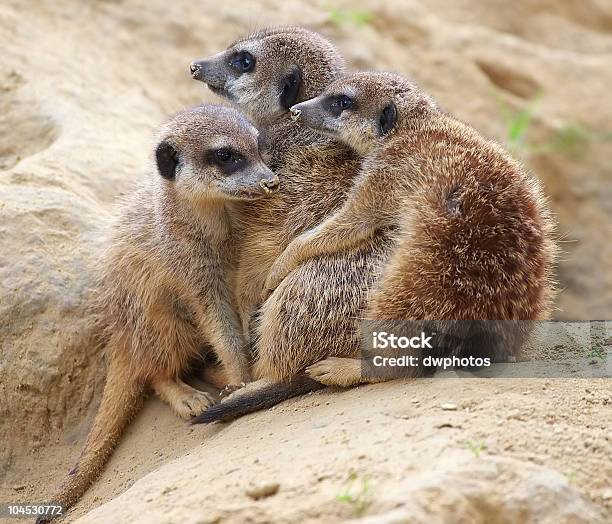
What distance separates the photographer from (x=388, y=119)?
3387mm

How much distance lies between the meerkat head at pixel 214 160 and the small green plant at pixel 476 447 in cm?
126

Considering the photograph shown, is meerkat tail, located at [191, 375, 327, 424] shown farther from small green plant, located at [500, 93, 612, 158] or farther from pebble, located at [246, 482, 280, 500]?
small green plant, located at [500, 93, 612, 158]

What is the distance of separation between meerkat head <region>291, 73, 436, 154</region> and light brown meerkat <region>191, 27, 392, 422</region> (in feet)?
0.44

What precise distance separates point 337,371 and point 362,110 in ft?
3.22

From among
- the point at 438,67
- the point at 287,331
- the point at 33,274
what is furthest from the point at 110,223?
the point at 438,67

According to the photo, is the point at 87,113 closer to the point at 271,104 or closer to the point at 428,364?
the point at 271,104

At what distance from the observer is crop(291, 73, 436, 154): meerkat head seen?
11.1ft

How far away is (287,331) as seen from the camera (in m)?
3.22

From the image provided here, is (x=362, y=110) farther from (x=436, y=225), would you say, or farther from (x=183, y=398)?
(x=183, y=398)

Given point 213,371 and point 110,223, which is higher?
point 110,223

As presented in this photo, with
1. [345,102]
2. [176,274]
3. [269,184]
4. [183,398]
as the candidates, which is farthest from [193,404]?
[345,102]

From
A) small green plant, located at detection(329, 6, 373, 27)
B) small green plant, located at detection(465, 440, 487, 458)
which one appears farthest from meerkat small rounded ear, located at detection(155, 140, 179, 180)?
small green plant, located at detection(329, 6, 373, 27)

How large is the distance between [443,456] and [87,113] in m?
3.08

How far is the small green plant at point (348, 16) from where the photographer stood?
6.07 metres
